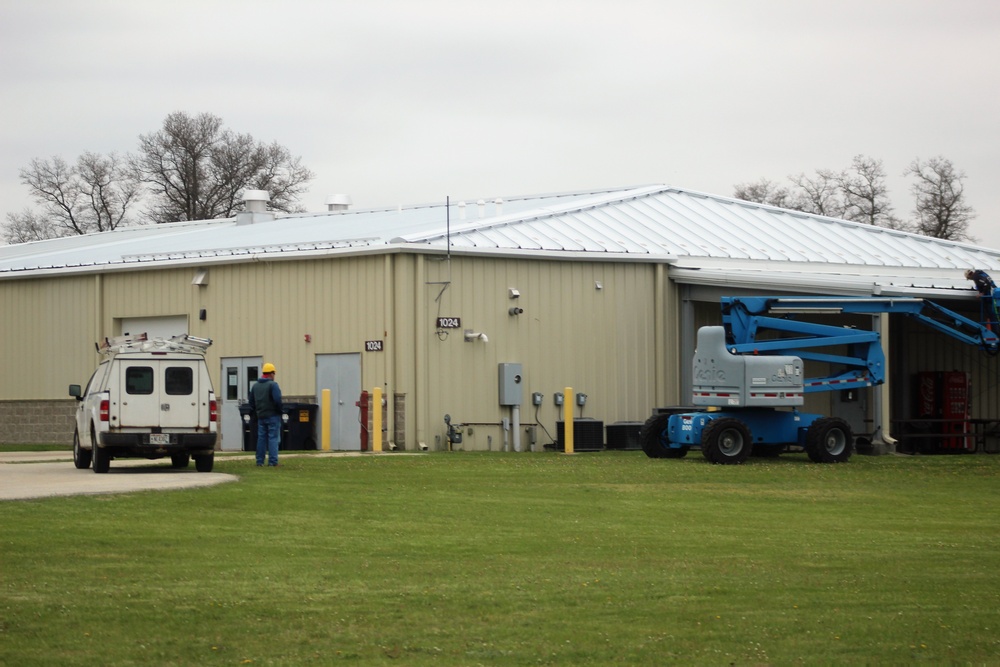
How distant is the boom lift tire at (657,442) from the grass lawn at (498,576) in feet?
22.5

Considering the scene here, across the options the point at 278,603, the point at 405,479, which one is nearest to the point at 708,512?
the point at 405,479

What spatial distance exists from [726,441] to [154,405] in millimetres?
9873

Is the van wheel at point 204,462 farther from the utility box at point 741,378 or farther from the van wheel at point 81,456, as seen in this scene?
the utility box at point 741,378

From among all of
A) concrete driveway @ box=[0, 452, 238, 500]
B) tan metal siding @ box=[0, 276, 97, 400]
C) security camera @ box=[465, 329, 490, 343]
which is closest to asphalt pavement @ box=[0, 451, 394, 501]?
concrete driveway @ box=[0, 452, 238, 500]

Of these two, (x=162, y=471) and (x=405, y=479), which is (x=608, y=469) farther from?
(x=162, y=471)

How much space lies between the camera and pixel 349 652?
9.38 meters

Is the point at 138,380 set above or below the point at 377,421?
above

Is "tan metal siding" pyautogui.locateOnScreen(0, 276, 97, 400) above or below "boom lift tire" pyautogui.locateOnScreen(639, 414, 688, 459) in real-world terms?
above

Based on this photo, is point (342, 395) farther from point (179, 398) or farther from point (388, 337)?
point (179, 398)

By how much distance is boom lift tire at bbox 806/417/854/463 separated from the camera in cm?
2686

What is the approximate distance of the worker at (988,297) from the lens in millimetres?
30594

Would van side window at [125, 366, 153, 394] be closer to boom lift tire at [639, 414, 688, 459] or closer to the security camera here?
boom lift tire at [639, 414, 688, 459]

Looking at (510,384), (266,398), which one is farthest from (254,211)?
(266,398)

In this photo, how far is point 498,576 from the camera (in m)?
12.4
